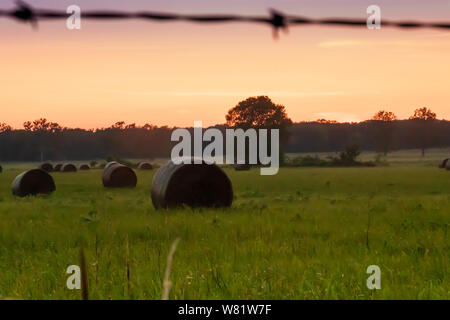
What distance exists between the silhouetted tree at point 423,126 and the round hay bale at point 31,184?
11418cm

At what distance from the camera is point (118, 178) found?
31.6 meters

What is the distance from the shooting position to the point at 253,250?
7719 millimetres

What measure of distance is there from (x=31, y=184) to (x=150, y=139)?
104m

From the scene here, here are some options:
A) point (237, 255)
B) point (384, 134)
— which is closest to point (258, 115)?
point (384, 134)

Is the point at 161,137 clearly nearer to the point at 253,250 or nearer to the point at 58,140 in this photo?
the point at 58,140

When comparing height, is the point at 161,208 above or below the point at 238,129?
below

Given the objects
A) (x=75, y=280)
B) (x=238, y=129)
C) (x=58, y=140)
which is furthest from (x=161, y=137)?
(x=75, y=280)

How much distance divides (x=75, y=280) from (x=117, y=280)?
454 mm

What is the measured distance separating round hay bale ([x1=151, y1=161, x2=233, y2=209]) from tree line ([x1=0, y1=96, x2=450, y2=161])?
360 feet

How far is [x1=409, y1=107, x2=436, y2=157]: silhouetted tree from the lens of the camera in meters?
136

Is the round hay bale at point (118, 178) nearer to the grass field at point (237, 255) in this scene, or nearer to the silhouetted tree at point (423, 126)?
the grass field at point (237, 255)

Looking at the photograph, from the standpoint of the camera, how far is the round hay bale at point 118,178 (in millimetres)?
31453

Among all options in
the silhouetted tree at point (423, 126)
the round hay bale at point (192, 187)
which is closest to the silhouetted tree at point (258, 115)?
the silhouetted tree at point (423, 126)
